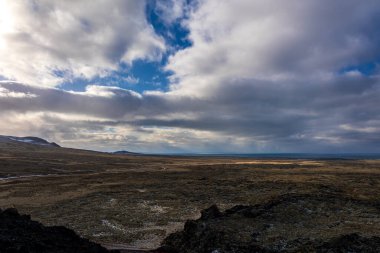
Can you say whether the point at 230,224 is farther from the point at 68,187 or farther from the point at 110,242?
the point at 68,187

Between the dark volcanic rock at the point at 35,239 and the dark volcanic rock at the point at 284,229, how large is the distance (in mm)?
6079

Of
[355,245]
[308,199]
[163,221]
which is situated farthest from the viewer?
[308,199]

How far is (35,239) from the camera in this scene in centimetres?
2141

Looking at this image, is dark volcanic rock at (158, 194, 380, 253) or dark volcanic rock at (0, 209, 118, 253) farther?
dark volcanic rock at (158, 194, 380, 253)

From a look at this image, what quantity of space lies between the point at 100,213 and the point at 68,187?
27554 millimetres

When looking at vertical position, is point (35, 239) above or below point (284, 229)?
above

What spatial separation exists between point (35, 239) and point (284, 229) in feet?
60.7

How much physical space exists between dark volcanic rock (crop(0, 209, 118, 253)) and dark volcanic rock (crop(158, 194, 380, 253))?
6.08m

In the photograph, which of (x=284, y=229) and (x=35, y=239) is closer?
(x=35, y=239)

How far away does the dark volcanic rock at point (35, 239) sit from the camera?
64.2 feet

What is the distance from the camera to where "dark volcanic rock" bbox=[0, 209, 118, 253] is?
64.2 feet

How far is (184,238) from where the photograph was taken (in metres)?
24.6

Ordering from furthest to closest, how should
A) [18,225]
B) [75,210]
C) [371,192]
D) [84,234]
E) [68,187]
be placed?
[68,187]
[371,192]
[75,210]
[84,234]
[18,225]

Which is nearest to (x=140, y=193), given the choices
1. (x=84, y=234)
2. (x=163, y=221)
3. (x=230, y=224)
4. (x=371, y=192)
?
(x=163, y=221)
